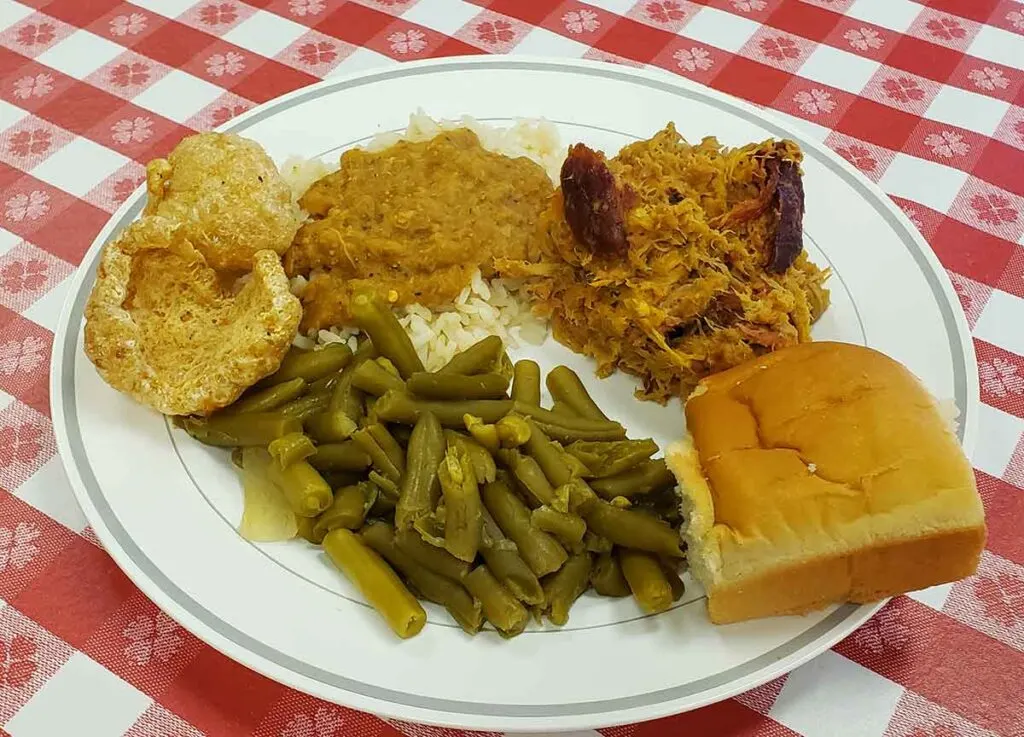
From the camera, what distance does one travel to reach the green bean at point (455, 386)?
2.86 meters

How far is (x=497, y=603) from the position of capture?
2535 millimetres

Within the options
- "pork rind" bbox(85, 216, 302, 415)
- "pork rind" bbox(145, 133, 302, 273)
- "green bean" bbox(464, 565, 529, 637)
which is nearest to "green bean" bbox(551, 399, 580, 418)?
"green bean" bbox(464, 565, 529, 637)

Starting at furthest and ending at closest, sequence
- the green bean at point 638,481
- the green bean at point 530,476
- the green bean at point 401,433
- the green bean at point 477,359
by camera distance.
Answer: the green bean at point 477,359 → the green bean at point 401,433 → the green bean at point 638,481 → the green bean at point 530,476

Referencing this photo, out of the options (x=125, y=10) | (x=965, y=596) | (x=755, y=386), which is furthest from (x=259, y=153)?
(x=965, y=596)

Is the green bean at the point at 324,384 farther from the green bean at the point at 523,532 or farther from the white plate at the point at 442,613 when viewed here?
the green bean at the point at 523,532

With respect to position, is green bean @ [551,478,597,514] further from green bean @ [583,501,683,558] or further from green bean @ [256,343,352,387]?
green bean @ [256,343,352,387]

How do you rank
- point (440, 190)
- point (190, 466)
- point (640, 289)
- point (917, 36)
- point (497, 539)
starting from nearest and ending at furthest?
point (497, 539)
point (190, 466)
point (640, 289)
point (440, 190)
point (917, 36)

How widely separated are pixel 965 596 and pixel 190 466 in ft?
7.97

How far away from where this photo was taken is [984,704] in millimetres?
2695

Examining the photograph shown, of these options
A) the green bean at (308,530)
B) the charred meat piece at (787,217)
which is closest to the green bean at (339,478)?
the green bean at (308,530)

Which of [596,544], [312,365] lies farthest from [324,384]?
[596,544]

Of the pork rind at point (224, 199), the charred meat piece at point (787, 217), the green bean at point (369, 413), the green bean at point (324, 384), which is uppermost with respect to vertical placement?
the pork rind at point (224, 199)

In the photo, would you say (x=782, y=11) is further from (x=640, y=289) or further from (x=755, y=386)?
(x=755, y=386)

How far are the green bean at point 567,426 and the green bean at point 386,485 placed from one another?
442 millimetres
